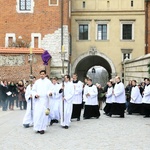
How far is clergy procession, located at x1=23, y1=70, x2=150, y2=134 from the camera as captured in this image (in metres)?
12.9

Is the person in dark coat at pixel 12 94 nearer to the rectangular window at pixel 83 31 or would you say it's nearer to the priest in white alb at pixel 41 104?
the priest in white alb at pixel 41 104

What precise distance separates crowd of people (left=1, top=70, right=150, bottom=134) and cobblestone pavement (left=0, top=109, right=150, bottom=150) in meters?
0.53

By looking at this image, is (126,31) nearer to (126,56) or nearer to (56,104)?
(126,56)

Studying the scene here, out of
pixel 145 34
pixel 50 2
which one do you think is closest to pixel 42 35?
pixel 50 2

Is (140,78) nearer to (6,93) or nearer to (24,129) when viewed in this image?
(6,93)

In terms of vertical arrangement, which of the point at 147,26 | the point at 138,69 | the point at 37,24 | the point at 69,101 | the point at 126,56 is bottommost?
the point at 69,101

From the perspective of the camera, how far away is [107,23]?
38.9 metres

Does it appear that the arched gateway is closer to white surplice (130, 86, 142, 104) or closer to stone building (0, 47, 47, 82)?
stone building (0, 47, 47, 82)

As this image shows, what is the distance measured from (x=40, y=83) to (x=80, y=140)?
9.90ft

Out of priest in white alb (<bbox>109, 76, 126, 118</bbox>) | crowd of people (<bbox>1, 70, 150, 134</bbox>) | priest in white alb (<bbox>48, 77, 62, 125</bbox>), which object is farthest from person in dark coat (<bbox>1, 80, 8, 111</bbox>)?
priest in white alb (<bbox>48, 77, 62, 125</bbox>)

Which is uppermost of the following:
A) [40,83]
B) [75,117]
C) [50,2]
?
[50,2]

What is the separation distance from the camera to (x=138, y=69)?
28438 millimetres

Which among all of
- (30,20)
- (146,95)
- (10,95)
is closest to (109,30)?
(30,20)

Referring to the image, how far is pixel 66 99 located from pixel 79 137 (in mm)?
2987
